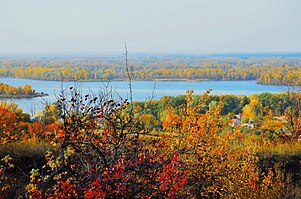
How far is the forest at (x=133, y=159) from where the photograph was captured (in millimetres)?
3846

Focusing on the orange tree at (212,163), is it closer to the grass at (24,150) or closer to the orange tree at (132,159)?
the orange tree at (132,159)

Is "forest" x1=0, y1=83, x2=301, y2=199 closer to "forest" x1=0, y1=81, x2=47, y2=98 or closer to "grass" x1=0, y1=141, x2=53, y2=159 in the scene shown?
"grass" x1=0, y1=141, x2=53, y2=159

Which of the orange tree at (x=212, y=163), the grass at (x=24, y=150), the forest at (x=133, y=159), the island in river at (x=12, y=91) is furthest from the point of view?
the island in river at (x=12, y=91)

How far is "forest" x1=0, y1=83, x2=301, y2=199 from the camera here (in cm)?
385

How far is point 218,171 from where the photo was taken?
5.41 m

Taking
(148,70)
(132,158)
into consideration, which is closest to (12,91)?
(148,70)

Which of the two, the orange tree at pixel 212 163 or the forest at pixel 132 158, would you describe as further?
the orange tree at pixel 212 163

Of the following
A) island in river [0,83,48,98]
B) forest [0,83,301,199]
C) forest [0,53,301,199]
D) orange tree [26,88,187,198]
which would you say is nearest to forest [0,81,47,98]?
island in river [0,83,48,98]

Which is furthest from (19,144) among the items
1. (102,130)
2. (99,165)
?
(99,165)

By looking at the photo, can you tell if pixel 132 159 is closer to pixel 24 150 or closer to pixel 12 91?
pixel 24 150

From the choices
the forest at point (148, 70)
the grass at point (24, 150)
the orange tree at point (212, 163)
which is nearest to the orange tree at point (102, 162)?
the orange tree at point (212, 163)

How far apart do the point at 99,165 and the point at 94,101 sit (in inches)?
26.7

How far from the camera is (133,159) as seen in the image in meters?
4.09

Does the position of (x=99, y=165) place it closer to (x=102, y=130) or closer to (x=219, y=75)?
(x=102, y=130)
